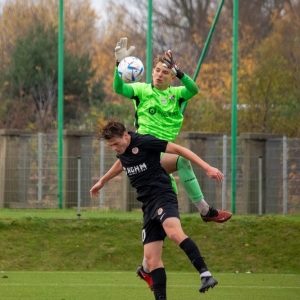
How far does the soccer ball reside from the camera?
38.3ft

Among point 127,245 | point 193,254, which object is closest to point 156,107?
point 193,254

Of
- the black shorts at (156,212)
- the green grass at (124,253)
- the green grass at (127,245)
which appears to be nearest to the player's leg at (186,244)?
the black shorts at (156,212)

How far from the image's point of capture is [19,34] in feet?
139

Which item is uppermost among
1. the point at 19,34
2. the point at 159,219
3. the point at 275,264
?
the point at 19,34

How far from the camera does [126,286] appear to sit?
13266 mm

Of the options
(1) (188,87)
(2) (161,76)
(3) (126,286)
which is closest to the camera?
(2) (161,76)

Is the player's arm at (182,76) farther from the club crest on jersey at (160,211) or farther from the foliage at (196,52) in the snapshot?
the foliage at (196,52)

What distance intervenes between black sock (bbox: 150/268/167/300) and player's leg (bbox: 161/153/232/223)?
174 cm

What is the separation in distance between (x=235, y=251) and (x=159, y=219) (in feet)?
23.5

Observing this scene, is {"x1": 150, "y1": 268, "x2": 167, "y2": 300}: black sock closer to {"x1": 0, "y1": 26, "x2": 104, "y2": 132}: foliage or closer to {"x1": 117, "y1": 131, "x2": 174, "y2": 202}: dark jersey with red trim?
{"x1": 117, "y1": 131, "x2": 174, "y2": 202}: dark jersey with red trim

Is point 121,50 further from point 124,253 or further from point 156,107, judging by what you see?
point 124,253

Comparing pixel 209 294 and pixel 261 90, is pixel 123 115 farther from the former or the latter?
pixel 209 294

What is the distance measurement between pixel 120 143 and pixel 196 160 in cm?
79

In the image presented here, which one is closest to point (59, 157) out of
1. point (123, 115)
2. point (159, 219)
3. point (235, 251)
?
point (235, 251)
